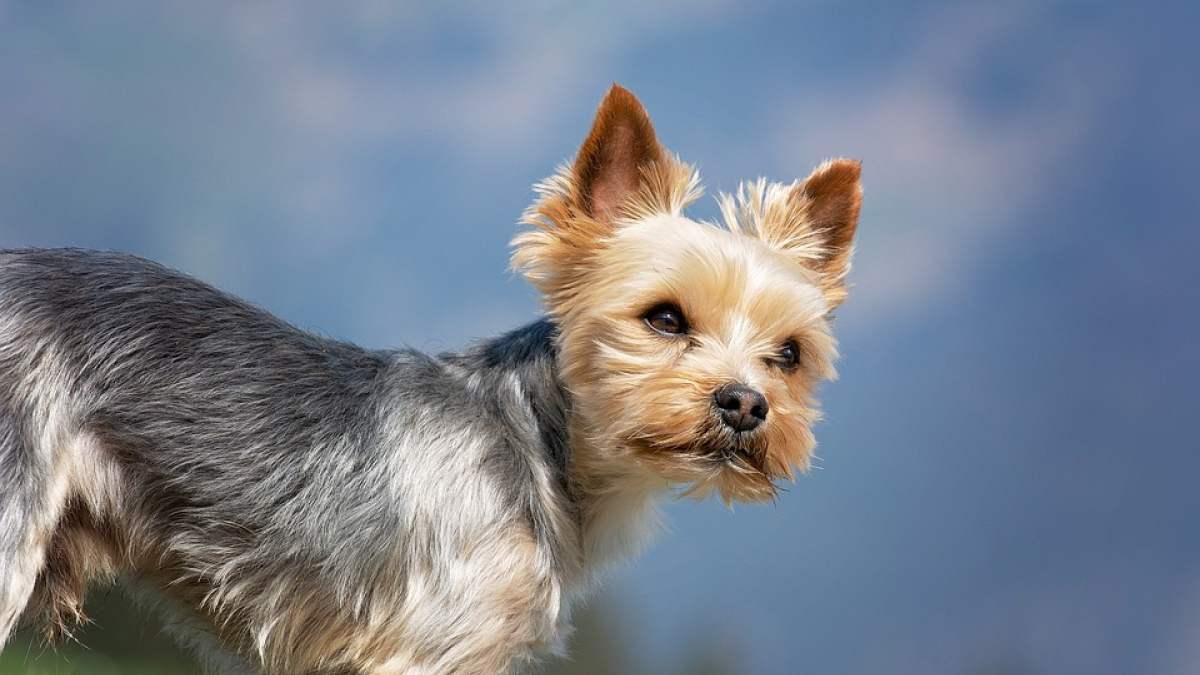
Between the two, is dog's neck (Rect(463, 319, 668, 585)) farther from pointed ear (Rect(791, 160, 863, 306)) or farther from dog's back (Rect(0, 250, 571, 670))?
pointed ear (Rect(791, 160, 863, 306))

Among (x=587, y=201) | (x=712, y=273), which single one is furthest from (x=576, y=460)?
(x=587, y=201)

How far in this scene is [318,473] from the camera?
14.4 feet

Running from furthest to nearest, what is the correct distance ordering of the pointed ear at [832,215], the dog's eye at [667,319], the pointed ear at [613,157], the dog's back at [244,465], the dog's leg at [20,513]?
1. the pointed ear at [832,215]
2. the pointed ear at [613,157]
3. the dog's eye at [667,319]
4. the dog's back at [244,465]
5. the dog's leg at [20,513]

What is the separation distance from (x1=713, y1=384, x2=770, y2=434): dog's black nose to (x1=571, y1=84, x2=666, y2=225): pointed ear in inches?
42.5

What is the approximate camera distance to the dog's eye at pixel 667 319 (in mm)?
4367

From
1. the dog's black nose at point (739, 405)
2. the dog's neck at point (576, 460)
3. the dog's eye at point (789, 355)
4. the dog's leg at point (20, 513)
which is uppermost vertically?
the dog's eye at point (789, 355)

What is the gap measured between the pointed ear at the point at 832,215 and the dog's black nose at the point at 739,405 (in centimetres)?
122

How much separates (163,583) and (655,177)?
2.71 m

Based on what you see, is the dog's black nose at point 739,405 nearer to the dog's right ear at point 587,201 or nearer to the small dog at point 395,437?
the small dog at point 395,437

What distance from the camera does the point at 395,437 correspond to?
441 centimetres

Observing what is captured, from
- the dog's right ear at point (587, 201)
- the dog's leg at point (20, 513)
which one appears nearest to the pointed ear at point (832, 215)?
the dog's right ear at point (587, 201)

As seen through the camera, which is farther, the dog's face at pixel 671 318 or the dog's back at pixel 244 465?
the dog's back at pixel 244 465

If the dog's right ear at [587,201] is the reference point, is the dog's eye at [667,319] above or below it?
below

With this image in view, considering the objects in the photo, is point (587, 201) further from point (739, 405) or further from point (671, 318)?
point (739, 405)
